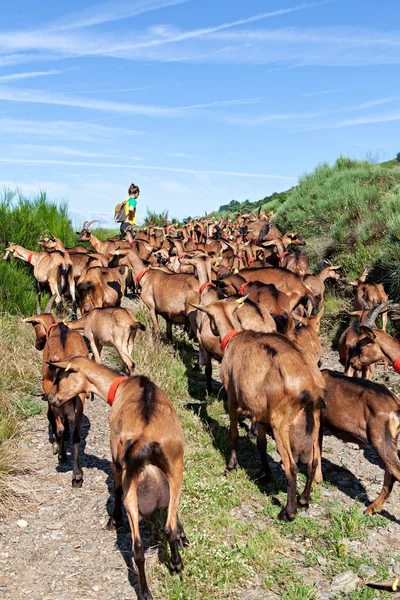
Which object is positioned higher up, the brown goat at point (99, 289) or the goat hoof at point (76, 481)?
the brown goat at point (99, 289)

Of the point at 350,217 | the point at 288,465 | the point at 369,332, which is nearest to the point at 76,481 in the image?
the point at 288,465

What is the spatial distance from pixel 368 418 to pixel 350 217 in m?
10.8

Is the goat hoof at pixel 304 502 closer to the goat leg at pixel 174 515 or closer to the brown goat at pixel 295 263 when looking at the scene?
the goat leg at pixel 174 515

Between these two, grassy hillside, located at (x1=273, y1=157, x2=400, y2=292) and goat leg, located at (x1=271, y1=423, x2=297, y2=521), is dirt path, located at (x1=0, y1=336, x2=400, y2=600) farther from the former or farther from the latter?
grassy hillside, located at (x1=273, y1=157, x2=400, y2=292)

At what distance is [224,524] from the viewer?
574cm

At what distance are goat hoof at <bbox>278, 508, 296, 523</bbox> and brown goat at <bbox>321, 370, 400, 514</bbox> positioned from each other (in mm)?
844

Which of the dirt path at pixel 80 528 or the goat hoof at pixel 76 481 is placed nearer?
the dirt path at pixel 80 528

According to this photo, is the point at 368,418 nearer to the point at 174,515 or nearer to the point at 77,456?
the point at 174,515

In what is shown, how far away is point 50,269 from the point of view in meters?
12.4

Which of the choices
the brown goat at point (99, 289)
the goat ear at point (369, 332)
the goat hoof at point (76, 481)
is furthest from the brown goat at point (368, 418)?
the brown goat at point (99, 289)

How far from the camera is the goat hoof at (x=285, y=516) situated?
5.77 m

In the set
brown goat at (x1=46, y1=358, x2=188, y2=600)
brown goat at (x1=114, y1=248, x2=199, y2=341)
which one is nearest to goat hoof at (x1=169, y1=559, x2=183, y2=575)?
brown goat at (x1=46, y1=358, x2=188, y2=600)

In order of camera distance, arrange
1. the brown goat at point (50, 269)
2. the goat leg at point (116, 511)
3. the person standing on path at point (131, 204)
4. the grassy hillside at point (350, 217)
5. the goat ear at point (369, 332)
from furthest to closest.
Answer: the person standing on path at point (131, 204) < the grassy hillside at point (350, 217) < the brown goat at point (50, 269) < the goat ear at point (369, 332) < the goat leg at point (116, 511)

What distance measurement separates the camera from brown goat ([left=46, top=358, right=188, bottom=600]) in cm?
456
